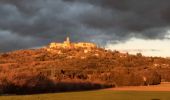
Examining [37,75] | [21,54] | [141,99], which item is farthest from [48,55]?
[141,99]

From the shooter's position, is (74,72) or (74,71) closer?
(74,72)

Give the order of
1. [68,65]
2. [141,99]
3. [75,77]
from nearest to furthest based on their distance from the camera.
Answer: [141,99], [75,77], [68,65]

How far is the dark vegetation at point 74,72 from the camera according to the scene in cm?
6662

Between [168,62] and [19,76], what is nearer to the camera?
[19,76]

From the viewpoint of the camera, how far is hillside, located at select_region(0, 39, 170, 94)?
6701 centimetres

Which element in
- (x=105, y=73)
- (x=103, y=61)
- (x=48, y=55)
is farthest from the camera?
(x=48, y=55)

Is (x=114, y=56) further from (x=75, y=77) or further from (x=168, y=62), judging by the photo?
(x=75, y=77)

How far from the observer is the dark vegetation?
66.6m

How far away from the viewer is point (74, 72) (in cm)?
9381

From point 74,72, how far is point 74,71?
1.63m

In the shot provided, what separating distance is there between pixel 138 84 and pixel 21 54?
54279 millimetres

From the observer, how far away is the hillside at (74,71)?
67.0 meters

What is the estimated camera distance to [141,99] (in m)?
43.1

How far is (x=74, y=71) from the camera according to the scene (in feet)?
313
